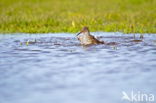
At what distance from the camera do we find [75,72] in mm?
10328

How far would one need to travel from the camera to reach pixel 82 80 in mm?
9453

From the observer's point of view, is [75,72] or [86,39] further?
[86,39]

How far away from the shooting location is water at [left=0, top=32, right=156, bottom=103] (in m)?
8.25

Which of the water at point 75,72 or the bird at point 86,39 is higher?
the bird at point 86,39

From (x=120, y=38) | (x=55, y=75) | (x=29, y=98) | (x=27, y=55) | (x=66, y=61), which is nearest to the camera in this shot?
(x=29, y=98)

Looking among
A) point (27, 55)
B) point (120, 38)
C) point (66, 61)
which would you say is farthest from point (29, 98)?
point (120, 38)

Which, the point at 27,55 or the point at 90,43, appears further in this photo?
the point at 90,43

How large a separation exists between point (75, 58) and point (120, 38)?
533 cm

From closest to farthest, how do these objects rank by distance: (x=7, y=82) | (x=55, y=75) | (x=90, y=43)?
(x=7, y=82), (x=55, y=75), (x=90, y=43)

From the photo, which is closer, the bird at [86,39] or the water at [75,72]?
the water at [75,72]

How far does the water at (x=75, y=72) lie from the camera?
27.1 feet

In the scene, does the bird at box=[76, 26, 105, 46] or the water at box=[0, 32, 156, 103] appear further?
the bird at box=[76, 26, 105, 46]

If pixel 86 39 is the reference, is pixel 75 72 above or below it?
below

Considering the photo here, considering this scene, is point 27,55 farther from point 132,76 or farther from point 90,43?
point 132,76
